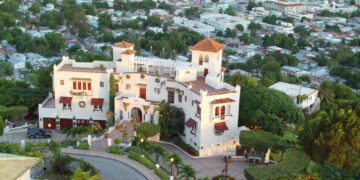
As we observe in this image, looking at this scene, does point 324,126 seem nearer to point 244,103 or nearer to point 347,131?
point 347,131

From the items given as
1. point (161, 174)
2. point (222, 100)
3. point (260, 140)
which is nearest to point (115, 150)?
point (161, 174)

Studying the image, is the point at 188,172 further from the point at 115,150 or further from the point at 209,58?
the point at 209,58

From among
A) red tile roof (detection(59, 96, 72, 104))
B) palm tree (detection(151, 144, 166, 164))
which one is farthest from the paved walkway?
red tile roof (detection(59, 96, 72, 104))

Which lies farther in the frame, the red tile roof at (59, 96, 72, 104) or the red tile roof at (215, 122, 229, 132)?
the red tile roof at (59, 96, 72, 104)

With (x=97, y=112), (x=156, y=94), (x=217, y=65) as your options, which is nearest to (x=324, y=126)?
(x=217, y=65)

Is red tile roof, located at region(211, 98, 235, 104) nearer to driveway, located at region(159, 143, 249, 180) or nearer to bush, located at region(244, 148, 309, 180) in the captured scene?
driveway, located at region(159, 143, 249, 180)

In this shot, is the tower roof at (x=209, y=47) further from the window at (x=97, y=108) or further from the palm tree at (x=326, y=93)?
the palm tree at (x=326, y=93)
